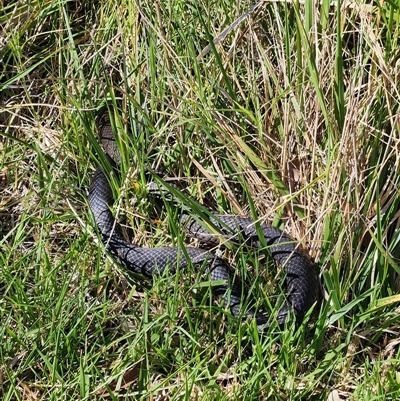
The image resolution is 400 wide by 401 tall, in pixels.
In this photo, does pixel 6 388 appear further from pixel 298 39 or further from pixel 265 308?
→ pixel 298 39

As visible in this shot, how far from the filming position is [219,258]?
11.4ft

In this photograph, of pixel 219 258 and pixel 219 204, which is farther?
pixel 219 204

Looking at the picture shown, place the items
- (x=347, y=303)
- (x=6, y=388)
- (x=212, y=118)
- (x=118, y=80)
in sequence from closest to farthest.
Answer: (x=6, y=388) < (x=347, y=303) < (x=212, y=118) < (x=118, y=80)

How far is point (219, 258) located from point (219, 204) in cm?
28

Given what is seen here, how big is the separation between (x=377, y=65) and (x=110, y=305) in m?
1.43

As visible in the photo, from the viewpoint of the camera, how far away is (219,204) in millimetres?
3623

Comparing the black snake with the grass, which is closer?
the grass

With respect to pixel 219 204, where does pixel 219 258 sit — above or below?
below

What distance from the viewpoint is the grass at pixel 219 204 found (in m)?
→ 3.04

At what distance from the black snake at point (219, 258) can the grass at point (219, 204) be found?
6cm

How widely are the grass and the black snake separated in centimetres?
6

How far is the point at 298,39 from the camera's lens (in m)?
3.18

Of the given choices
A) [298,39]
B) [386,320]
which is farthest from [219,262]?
[298,39]

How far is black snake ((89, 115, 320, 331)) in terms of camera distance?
10.7 ft
